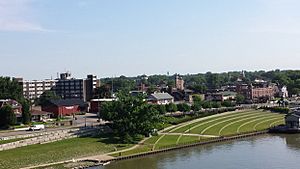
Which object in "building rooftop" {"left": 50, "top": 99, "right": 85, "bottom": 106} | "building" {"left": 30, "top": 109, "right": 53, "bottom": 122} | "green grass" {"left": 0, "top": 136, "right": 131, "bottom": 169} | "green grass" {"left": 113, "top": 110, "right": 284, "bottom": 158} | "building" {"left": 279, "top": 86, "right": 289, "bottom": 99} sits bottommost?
"green grass" {"left": 0, "top": 136, "right": 131, "bottom": 169}

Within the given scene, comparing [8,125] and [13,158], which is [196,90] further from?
[13,158]

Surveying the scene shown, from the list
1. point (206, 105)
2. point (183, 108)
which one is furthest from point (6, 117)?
point (206, 105)

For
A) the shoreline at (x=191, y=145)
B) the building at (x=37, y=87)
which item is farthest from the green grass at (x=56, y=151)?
the building at (x=37, y=87)

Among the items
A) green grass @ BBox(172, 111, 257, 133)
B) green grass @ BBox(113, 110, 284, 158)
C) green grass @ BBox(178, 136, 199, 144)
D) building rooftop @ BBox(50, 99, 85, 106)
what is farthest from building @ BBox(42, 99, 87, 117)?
green grass @ BBox(178, 136, 199, 144)

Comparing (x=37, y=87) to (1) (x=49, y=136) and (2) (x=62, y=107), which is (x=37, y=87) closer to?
(2) (x=62, y=107)

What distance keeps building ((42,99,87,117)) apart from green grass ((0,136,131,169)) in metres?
34.6

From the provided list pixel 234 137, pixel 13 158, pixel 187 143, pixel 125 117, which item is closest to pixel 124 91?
pixel 125 117

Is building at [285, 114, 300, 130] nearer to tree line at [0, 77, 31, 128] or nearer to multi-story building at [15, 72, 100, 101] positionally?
tree line at [0, 77, 31, 128]

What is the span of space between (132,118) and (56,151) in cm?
1421

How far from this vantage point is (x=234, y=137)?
76.2 metres

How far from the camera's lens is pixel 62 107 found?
4011 inches

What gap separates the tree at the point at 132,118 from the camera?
68562mm

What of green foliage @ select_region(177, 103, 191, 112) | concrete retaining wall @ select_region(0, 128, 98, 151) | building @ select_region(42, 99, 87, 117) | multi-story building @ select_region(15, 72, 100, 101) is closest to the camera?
concrete retaining wall @ select_region(0, 128, 98, 151)

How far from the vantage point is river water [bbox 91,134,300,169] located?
54.0 meters
